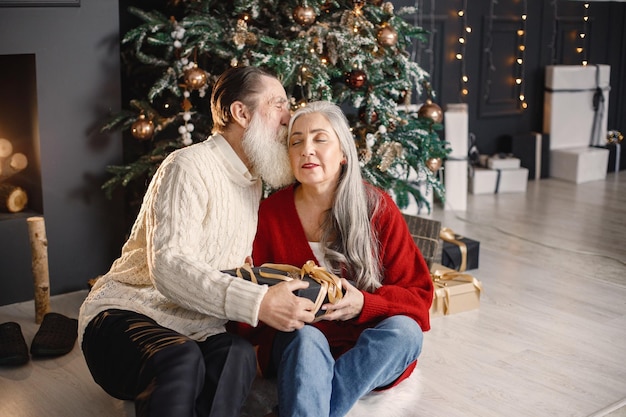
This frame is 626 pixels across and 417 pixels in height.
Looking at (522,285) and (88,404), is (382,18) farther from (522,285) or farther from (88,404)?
(88,404)

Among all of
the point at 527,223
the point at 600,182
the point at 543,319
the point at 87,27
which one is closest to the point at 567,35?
the point at 600,182

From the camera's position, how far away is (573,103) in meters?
6.99

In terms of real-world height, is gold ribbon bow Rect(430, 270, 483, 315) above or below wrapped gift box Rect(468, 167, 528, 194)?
below

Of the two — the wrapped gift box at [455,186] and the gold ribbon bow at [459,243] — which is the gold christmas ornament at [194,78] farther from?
the wrapped gift box at [455,186]

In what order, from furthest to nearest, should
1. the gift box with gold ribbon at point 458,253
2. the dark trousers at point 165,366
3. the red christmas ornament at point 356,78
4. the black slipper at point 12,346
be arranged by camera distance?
the gift box with gold ribbon at point 458,253
the red christmas ornament at point 356,78
the black slipper at point 12,346
the dark trousers at point 165,366

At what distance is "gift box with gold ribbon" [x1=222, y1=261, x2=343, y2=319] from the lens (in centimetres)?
244

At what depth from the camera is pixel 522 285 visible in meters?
4.07

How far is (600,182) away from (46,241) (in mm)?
4735

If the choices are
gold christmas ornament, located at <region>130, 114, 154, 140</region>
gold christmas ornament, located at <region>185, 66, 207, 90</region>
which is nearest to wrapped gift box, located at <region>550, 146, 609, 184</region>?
gold christmas ornament, located at <region>185, 66, 207, 90</region>

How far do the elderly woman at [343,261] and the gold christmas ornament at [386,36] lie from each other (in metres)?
1.18

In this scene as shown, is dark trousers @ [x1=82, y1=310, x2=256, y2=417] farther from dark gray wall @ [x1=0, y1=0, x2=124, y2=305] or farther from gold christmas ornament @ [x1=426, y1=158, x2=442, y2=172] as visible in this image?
gold christmas ornament @ [x1=426, y1=158, x2=442, y2=172]

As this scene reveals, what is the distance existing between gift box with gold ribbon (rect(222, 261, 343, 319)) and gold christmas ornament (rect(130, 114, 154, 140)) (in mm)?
1391

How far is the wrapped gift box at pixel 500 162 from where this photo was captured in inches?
248

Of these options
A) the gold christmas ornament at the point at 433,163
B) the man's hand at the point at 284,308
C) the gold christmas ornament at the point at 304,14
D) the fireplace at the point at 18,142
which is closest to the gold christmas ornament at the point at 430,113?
the gold christmas ornament at the point at 433,163
